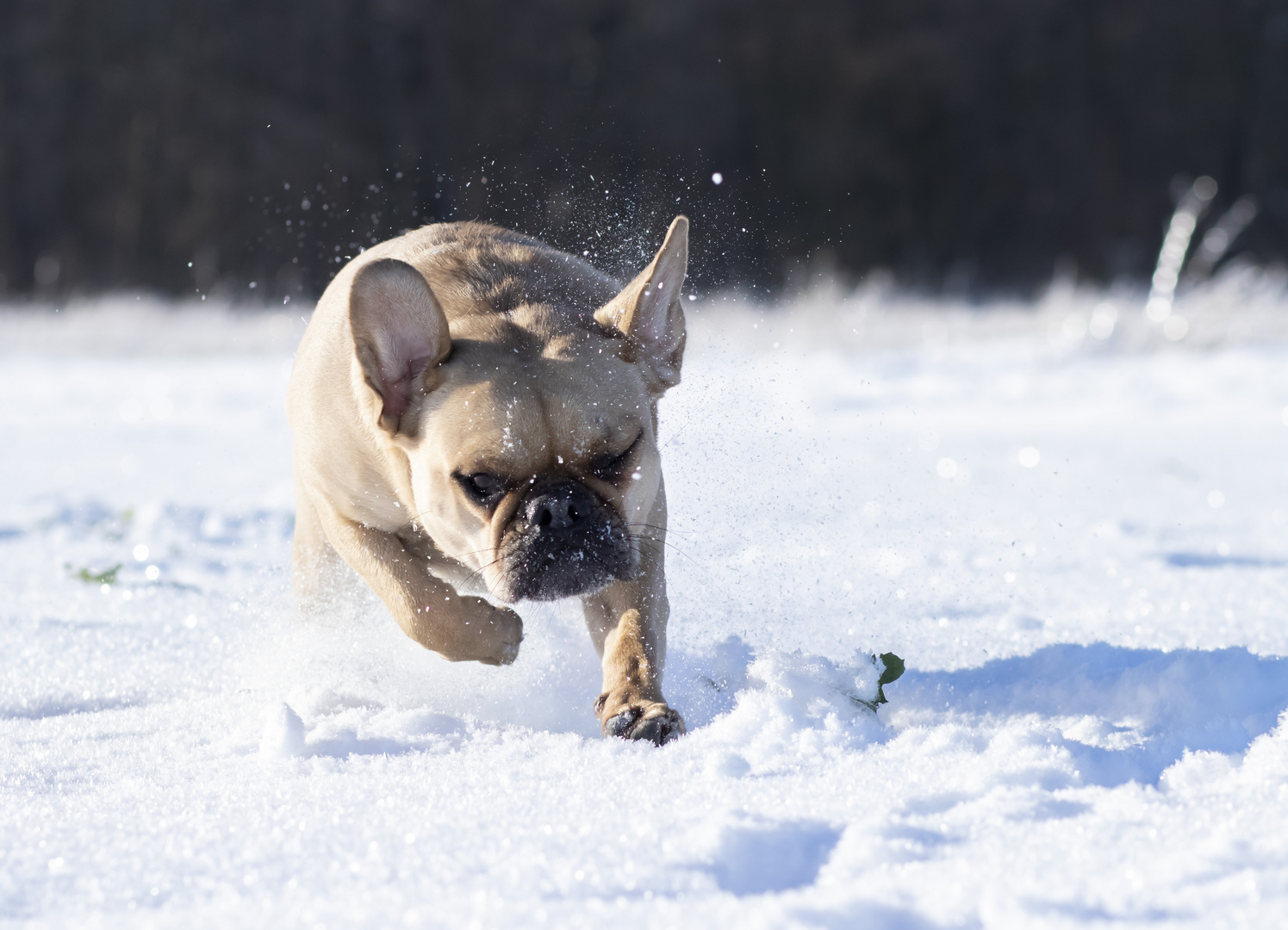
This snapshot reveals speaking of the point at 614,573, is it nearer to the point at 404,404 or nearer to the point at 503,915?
the point at 404,404

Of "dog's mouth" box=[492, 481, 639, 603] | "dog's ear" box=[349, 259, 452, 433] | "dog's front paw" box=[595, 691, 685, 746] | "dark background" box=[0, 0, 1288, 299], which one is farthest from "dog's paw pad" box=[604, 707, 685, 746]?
"dark background" box=[0, 0, 1288, 299]

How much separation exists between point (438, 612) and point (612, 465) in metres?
0.54

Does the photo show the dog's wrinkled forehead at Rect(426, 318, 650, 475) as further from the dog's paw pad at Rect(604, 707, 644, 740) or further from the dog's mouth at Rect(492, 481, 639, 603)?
the dog's paw pad at Rect(604, 707, 644, 740)

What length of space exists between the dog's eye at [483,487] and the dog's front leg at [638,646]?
1.24 feet

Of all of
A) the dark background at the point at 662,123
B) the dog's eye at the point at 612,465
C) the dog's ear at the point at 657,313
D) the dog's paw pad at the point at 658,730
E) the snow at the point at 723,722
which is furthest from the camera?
the dark background at the point at 662,123

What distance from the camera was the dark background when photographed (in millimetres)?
18016

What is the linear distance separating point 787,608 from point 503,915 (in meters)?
2.12

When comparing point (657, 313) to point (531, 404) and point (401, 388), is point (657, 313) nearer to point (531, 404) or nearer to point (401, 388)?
point (531, 404)

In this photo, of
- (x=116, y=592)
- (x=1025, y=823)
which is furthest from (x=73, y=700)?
(x=1025, y=823)

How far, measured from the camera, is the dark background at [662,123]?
18.0 m

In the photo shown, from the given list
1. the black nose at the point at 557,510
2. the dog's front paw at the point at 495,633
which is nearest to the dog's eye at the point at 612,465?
the black nose at the point at 557,510

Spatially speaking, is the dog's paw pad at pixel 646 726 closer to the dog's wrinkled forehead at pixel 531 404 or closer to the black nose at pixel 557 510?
the black nose at pixel 557 510

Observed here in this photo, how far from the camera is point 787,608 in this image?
364 cm

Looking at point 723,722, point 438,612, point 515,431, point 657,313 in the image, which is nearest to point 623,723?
point 723,722
